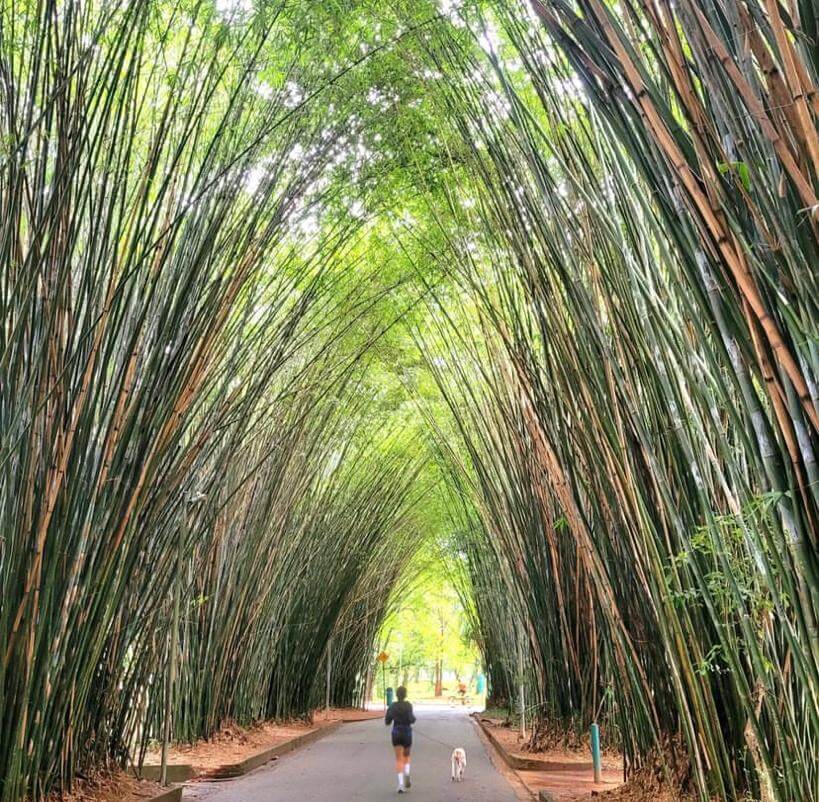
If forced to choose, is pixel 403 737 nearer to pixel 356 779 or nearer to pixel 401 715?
pixel 401 715

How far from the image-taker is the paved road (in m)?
5.04

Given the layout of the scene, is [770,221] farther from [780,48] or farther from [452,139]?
[452,139]

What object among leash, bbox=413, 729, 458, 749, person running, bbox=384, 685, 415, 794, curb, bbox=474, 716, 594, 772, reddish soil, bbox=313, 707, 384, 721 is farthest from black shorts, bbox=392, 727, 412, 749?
reddish soil, bbox=313, 707, 384, 721

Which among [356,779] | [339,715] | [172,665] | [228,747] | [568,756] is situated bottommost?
[356,779]

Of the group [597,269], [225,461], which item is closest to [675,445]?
[597,269]

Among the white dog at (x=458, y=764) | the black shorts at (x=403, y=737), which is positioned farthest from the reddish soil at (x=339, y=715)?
the black shorts at (x=403, y=737)

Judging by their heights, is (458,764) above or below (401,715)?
below

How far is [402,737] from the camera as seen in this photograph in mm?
5527

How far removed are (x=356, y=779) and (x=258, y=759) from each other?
3.07ft

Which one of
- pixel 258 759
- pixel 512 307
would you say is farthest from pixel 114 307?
pixel 258 759

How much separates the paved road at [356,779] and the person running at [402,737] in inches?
4.4

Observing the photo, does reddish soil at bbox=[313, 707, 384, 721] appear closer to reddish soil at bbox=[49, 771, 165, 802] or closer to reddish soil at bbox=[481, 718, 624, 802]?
reddish soil at bbox=[481, 718, 624, 802]

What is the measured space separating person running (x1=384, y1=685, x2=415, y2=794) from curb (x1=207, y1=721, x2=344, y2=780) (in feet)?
3.56

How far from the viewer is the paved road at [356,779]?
5043 millimetres
